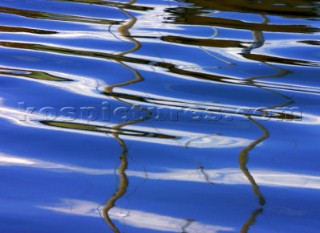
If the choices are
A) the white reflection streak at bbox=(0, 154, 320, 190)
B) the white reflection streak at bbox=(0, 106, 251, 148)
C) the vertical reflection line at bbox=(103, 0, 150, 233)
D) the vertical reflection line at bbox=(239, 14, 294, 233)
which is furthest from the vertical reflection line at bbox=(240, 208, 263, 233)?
the white reflection streak at bbox=(0, 106, 251, 148)

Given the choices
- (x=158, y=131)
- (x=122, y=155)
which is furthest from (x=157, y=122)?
(x=122, y=155)

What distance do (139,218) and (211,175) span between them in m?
0.27

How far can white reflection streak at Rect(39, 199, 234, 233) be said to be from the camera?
1.44m

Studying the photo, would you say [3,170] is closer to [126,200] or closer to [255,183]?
[126,200]

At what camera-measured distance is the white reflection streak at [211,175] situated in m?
1.65

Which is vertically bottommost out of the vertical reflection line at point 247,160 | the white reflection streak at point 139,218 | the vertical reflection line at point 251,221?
the white reflection streak at point 139,218

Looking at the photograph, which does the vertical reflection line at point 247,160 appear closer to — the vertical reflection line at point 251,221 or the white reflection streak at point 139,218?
the vertical reflection line at point 251,221

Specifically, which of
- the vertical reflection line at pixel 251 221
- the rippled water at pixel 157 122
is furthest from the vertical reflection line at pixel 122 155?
the vertical reflection line at pixel 251 221

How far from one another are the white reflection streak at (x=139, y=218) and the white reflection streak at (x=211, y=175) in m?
0.17

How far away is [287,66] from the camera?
8.46 ft

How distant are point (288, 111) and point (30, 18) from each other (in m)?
1.36

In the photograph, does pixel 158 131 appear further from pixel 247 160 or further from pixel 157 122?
pixel 247 160

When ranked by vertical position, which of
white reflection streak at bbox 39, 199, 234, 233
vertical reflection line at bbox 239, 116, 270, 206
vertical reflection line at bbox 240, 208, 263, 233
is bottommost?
white reflection streak at bbox 39, 199, 234, 233

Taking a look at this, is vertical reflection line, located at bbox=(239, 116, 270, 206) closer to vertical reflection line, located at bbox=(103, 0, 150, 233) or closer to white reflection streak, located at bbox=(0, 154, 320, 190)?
white reflection streak, located at bbox=(0, 154, 320, 190)
